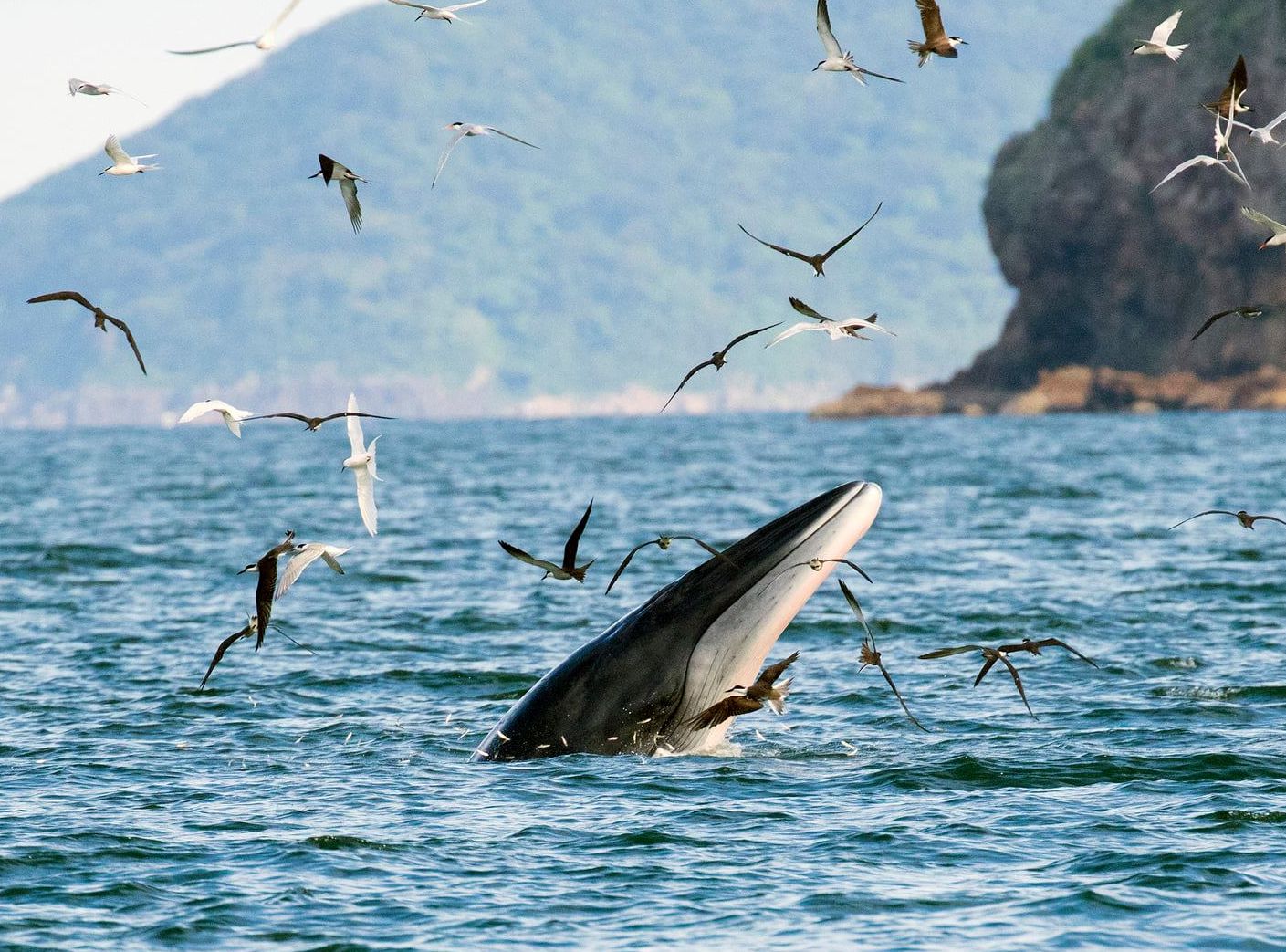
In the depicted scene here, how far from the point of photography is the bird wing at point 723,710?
10.3 meters

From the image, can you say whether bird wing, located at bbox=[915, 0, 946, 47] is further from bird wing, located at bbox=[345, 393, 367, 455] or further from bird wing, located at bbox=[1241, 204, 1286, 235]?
bird wing, located at bbox=[345, 393, 367, 455]

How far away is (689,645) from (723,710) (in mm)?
457

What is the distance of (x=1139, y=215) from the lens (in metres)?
103

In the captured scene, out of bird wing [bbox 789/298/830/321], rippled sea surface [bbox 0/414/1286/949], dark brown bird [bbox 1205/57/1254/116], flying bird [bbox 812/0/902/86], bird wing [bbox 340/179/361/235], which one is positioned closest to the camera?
rippled sea surface [bbox 0/414/1286/949]

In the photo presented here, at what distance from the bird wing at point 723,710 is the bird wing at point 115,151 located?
482cm

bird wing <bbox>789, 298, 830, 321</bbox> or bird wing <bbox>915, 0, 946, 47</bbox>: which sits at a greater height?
bird wing <bbox>915, 0, 946, 47</bbox>

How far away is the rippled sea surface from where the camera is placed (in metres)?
8.52

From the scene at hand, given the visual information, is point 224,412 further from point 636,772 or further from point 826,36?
point 826,36

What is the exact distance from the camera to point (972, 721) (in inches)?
534

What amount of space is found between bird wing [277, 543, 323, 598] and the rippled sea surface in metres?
1.53

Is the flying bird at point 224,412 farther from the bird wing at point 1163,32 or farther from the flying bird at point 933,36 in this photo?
the bird wing at point 1163,32

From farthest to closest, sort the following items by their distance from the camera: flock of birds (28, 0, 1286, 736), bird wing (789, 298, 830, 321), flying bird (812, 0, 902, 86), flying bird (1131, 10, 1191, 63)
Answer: flying bird (1131, 10, 1191, 63), flying bird (812, 0, 902, 86), bird wing (789, 298, 830, 321), flock of birds (28, 0, 1286, 736)

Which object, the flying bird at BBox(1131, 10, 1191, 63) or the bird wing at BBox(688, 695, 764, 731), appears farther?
the bird wing at BBox(688, 695, 764, 731)

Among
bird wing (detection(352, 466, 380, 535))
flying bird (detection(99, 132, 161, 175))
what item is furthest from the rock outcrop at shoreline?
bird wing (detection(352, 466, 380, 535))
